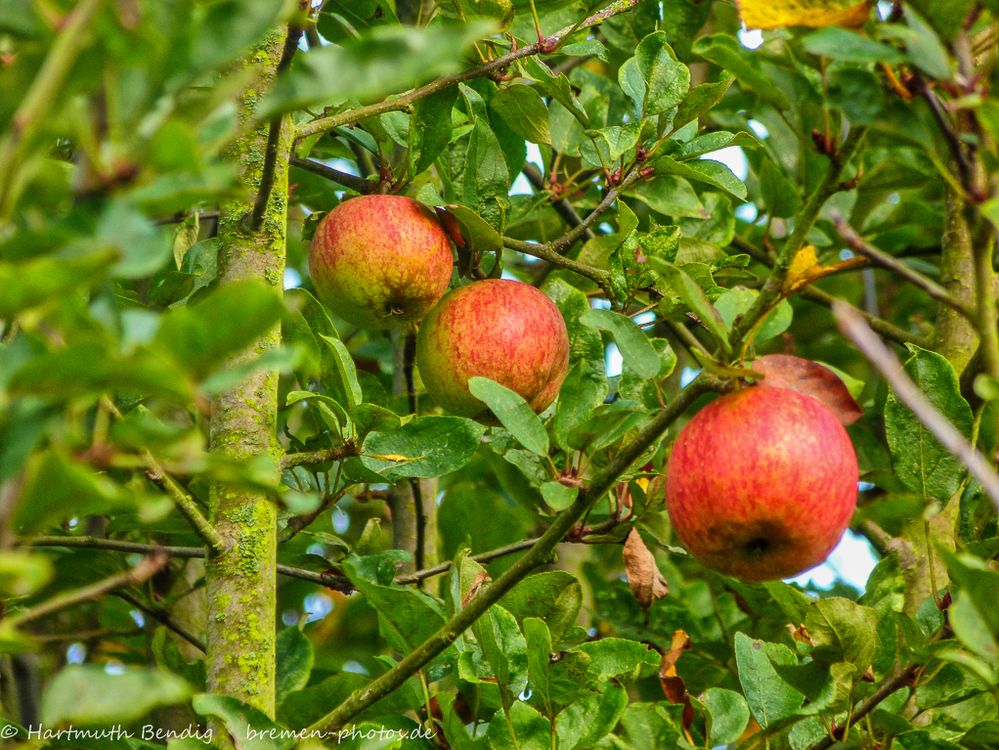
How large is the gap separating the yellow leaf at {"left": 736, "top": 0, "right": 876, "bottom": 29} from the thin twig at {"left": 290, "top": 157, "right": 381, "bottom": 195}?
99 cm

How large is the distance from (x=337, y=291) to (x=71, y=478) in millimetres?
1227

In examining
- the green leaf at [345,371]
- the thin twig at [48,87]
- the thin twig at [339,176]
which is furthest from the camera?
the thin twig at [339,176]

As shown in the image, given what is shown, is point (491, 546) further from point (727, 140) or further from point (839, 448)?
point (839, 448)

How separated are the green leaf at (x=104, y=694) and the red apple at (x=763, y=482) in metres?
0.77

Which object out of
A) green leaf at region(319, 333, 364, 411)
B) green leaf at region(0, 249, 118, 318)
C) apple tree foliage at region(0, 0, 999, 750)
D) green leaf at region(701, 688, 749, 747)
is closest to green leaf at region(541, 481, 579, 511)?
apple tree foliage at region(0, 0, 999, 750)

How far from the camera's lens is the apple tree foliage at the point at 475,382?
794 millimetres

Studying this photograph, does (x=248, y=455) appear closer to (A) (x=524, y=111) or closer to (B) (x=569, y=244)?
(B) (x=569, y=244)

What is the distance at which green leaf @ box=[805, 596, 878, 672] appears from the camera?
1.63 m

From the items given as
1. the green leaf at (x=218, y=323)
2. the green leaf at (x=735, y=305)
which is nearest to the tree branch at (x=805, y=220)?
the green leaf at (x=735, y=305)

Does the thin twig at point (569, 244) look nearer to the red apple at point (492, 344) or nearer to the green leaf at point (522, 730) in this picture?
the red apple at point (492, 344)

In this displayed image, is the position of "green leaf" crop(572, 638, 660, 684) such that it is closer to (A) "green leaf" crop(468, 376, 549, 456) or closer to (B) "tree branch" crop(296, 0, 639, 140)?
(A) "green leaf" crop(468, 376, 549, 456)

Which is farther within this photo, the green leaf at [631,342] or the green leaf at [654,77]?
the green leaf at [654,77]

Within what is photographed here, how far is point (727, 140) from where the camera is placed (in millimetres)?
1950

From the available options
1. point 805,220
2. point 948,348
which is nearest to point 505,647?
point 805,220
